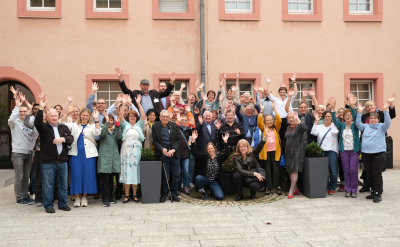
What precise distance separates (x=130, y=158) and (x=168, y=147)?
76 cm

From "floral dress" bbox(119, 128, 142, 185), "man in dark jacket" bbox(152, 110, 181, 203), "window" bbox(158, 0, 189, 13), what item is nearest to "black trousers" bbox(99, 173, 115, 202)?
"floral dress" bbox(119, 128, 142, 185)

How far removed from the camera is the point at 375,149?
21.5 ft

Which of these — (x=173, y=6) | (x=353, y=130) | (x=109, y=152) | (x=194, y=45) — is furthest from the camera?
(x=173, y=6)

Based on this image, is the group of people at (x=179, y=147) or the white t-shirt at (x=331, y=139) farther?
the white t-shirt at (x=331, y=139)

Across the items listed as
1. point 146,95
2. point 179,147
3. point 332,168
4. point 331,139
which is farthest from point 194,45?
point 332,168

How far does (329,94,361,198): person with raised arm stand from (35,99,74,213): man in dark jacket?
17.4 ft

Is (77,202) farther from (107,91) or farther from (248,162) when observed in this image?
(107,91)

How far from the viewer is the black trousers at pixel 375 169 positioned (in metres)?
6.51

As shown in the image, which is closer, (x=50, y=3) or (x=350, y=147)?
(x=350, y=147)

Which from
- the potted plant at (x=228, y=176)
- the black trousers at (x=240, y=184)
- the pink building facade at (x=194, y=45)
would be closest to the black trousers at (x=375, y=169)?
the black trousers at (x=240, y=184)

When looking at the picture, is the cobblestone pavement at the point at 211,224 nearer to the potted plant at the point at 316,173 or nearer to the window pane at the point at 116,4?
the potted plant at the point at 316,173

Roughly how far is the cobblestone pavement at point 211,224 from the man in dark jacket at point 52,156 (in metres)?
0.29

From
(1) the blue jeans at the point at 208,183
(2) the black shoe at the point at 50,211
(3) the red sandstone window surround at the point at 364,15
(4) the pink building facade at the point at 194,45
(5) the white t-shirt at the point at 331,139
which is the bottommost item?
(2) the black shoe at the point at 50,211

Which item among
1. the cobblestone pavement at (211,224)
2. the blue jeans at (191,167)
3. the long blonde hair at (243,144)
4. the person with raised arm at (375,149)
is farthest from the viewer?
the blue jeans at (191,167)
